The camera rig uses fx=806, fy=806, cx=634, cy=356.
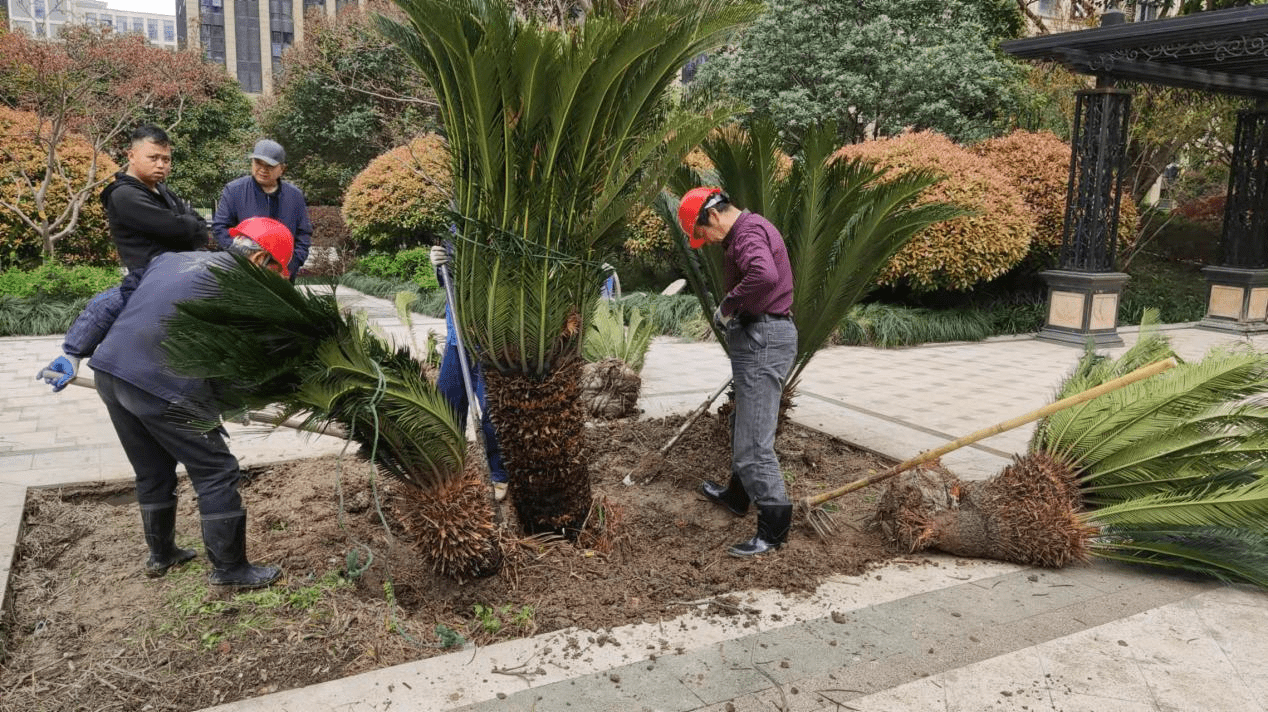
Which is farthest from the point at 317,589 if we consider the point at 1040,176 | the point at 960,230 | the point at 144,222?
the point at 1040,176

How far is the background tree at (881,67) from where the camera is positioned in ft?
44.5

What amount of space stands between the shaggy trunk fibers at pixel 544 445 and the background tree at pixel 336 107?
60.9 feet

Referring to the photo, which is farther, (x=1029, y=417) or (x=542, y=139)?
(x=1029, y=417)

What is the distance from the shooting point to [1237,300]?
12266mm

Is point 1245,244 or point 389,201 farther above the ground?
point 389,201

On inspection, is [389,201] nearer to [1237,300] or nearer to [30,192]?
[30,192]

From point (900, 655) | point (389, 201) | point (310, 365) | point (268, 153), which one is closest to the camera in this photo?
point (310, 365)

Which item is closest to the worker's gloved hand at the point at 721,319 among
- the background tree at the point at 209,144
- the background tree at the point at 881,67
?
the background tree at the point at 881,67

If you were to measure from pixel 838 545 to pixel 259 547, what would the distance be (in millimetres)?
2658

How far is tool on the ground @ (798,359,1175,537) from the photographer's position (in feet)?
10.5

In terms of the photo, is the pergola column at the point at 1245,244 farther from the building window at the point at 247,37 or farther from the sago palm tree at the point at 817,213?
the building window at the point at 247,37

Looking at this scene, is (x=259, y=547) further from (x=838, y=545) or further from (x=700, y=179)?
(x=700, y=179)

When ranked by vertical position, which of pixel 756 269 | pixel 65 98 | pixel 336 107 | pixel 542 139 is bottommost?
pixel 756 269

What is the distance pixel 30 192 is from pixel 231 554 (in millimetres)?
11612
